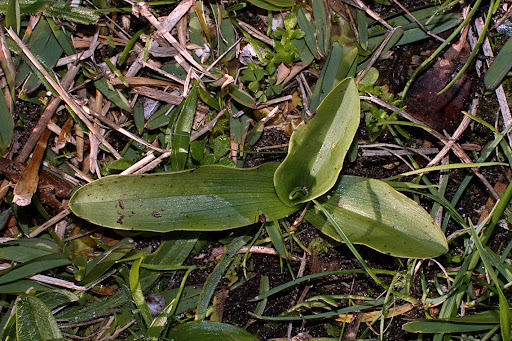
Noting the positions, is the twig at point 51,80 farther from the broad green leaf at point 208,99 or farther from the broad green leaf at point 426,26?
the broad green leaf at point 426,26

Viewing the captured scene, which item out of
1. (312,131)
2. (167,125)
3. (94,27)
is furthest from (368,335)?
(94,27)

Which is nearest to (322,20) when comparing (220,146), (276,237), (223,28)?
(223,28)

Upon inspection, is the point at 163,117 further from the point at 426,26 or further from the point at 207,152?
the point at 426,26

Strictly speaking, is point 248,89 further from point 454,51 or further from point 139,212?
point 454,51

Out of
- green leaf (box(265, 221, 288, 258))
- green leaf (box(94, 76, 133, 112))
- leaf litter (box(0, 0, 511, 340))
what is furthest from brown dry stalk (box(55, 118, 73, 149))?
green leaf (box(265, 221, 288, 258))

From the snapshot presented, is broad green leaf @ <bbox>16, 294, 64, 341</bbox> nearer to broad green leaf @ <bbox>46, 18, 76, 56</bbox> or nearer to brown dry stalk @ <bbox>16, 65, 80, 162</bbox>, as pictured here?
brown dry stalk @ <bbox>16, 65, 80, 162</bbox>

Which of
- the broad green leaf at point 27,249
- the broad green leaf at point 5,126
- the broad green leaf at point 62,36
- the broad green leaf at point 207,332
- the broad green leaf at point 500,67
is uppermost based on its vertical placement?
the broad green leaf at point 62,36

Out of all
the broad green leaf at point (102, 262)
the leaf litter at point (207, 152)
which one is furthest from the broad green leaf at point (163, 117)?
the broad green leaf at point (102, 262)
